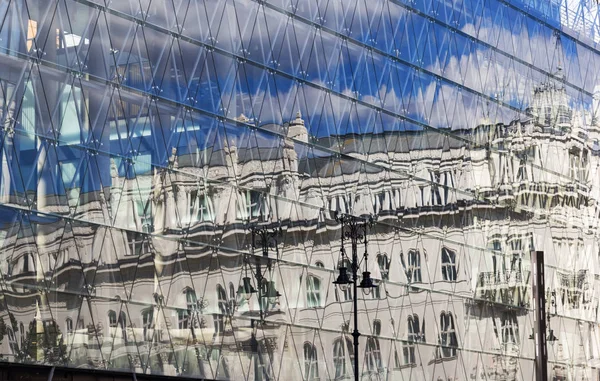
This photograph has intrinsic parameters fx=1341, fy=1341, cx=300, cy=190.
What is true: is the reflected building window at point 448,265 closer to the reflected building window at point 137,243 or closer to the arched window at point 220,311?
the arched window at point 220,311

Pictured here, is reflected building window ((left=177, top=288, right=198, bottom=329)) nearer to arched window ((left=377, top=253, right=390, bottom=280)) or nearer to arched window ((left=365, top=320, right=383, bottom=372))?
arched window ((left=365, top=320, right=383, bottom=372))

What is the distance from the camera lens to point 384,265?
44500 mm

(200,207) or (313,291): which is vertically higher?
(200,207)

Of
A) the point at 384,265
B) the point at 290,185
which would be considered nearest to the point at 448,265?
the point at 384,265

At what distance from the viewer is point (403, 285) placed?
4528cm

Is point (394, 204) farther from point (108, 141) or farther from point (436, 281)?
point (108, 141)

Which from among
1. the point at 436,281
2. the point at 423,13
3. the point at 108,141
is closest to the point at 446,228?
the point at 436,281

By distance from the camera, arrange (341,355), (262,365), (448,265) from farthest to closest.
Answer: (448,265)
(341,355)
(262,365)

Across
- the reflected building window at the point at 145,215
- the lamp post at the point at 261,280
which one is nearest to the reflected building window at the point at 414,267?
the lamp post at the point at 261,280

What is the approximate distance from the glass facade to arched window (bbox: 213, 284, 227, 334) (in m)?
0.04

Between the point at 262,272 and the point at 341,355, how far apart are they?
4.69 metres

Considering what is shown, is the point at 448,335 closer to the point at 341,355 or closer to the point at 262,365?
the point at 341,355

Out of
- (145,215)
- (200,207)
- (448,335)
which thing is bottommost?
(448,335)

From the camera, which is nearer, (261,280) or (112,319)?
(112,319)
